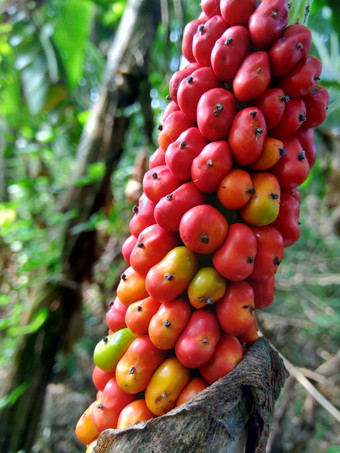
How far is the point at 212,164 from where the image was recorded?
3.14 feet

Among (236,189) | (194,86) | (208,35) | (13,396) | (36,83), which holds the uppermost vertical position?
(36,83)

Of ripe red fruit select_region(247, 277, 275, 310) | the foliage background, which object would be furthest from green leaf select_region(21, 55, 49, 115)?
ripe red fruit select_region(247, 277, 275, 310)

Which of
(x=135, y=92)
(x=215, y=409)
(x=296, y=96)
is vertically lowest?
(x=215, y=409)

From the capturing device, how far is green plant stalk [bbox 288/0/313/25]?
1063 mm

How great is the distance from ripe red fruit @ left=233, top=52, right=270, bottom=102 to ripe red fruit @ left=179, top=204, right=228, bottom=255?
13.4 inches

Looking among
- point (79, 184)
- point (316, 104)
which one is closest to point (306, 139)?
point (316, 104)

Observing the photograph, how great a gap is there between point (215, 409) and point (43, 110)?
3.42m

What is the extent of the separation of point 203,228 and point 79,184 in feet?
5.52

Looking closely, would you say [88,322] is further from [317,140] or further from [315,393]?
[317,140]

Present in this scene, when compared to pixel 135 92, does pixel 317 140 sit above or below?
below

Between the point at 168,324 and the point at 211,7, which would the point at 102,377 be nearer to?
the point at 168,324

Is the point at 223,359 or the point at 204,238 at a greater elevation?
the point at 204,238

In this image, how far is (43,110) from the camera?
3525 mm

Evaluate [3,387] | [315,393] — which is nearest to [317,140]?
[315,393]
